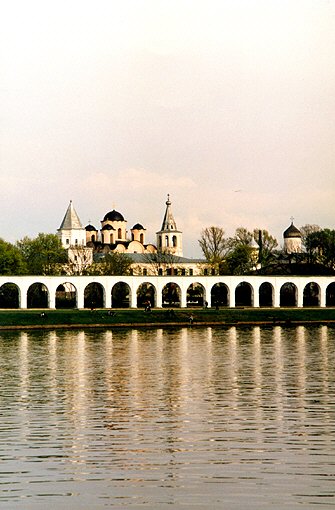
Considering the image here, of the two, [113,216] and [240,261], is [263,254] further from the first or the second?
[113,216]

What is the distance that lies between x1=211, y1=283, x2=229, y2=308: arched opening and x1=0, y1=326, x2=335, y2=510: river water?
172 ft

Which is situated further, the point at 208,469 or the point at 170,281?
the point at 170,281

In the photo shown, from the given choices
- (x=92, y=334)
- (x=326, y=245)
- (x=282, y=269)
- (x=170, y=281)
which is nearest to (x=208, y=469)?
(x=92, y=334)

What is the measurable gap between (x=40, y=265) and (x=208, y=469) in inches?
3315

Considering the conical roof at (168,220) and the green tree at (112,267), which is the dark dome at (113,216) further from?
the green tree at (112,267)

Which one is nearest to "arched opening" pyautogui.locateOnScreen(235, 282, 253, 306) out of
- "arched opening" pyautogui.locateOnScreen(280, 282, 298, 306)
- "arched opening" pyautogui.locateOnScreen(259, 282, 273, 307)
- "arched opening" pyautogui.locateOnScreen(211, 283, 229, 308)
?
"arched opening" pyautogui.locateOnScreen(259, 282, 273, 307)

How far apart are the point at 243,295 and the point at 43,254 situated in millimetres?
21919

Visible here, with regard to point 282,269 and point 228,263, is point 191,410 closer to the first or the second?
point 282,269

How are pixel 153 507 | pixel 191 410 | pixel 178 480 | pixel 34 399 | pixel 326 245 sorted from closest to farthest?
pixel 153 507, pixel 178 480, pixel 191 410, pixel 34 399, pixel 326 245

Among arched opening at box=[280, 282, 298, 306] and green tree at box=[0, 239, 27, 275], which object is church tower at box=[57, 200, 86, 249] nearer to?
green tree at box=[0, 239, 27, 275]

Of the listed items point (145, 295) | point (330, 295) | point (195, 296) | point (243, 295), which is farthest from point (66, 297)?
point (330, 295)

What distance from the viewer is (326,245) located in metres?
103

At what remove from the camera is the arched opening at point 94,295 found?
86369 millimetres

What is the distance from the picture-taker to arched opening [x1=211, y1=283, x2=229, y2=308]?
88.3 meters
